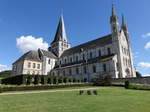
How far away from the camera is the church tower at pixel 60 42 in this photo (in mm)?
58862

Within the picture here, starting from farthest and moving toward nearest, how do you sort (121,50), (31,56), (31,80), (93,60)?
(31,56) < (93,60) < (121,50) < (31,80)

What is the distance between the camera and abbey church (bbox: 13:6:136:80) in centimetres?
3725

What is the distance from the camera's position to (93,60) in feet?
137

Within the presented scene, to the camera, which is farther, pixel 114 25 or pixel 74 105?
pixel 114 25

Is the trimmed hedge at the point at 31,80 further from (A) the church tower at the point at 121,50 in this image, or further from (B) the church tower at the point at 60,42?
(B) the church tower at the point at 60,42

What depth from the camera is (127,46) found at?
44469mm

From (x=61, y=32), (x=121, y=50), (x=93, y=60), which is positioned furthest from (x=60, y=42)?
(x=121, y=50)

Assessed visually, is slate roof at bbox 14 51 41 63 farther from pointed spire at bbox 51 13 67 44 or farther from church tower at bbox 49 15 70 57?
pointed spire at bbox 51 13 67 44

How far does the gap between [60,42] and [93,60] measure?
23.5 m

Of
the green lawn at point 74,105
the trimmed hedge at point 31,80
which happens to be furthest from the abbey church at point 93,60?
the green lawn at point 74,105

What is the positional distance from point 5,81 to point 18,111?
27.6 metres

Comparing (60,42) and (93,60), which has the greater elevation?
(60,42)

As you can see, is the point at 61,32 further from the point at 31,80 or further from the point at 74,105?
the point at 74,105

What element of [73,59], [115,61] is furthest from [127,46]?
[73,59]
